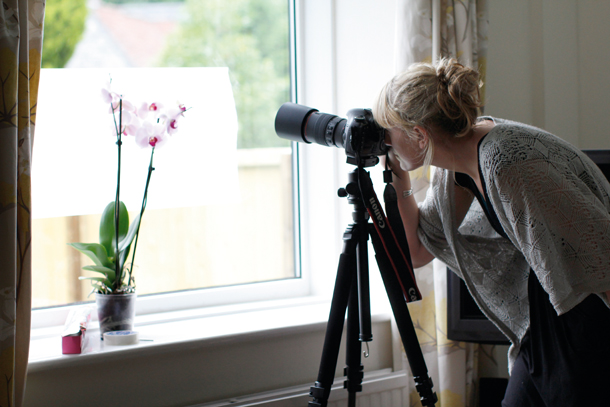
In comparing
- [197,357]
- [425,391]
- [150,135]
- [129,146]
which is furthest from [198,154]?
[425,391]

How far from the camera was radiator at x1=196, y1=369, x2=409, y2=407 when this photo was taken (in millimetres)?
1376

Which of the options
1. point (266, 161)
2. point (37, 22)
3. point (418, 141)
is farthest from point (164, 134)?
point (418, 141)

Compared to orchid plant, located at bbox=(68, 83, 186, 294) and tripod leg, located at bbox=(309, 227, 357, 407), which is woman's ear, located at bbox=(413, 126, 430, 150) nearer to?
tripod leg, located at bbox=(309, 227, 357, 407)

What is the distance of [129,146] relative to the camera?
5.26ft

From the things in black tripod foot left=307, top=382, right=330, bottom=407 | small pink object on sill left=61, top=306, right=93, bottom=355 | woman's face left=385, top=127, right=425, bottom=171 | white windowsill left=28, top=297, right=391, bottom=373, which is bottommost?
black tripod foot left=307, top=382, right=330, bottom=407

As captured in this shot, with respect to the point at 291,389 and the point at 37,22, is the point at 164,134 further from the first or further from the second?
the point at 291,389

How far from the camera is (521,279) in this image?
1218 millimetres

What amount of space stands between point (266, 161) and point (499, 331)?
961 mm

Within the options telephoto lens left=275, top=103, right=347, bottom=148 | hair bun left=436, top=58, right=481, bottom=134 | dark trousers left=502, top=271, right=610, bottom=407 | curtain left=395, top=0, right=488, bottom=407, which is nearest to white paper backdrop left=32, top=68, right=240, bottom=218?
telephoto lens left=275, top=103, right=347, bottom=148

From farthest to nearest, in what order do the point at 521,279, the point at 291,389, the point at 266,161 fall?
the point at 266,161 → the point at 291,389 → the point at 521,279

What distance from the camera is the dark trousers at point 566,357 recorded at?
997 millimetres

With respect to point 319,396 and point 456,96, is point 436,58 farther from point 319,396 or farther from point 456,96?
point 319,396

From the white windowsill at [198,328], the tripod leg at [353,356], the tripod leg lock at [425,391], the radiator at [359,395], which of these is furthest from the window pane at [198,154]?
the tripod leg lock at [425,391]

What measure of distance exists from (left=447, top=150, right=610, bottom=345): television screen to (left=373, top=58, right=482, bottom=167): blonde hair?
471mm
